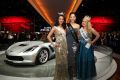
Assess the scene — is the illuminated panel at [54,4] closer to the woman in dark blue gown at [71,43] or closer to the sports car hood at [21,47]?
the sports car hood at [21,47]

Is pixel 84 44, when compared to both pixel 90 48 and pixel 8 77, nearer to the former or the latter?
pixel 90 48

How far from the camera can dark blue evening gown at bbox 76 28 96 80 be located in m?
4.45

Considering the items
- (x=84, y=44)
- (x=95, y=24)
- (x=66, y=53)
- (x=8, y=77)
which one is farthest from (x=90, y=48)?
(x=95, y=24)

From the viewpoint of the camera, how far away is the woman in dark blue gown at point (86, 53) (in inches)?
174

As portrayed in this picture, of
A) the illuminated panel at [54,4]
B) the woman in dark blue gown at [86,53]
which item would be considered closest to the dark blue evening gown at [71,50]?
the woman in dark blue gown at [86,53]

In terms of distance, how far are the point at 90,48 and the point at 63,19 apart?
2.52 ft

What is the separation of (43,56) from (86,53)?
91.7 inches

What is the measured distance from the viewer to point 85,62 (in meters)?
4.50

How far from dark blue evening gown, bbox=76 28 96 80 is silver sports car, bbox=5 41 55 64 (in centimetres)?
195

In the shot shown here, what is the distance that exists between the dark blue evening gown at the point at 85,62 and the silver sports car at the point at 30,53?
195 centimetres

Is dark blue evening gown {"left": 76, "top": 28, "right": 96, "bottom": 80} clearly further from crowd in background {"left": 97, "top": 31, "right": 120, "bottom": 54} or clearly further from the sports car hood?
crowd in background {"left": 97, "top": 31, "right": 120, "bottom": 54}

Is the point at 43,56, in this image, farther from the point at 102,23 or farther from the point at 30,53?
the point at 102,23

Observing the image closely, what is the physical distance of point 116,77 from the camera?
18.1 feet

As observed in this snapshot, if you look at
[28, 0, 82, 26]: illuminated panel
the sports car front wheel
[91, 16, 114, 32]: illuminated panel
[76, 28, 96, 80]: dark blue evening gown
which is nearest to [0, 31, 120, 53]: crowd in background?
[28, 0, 82, 26]: illuminated panel
